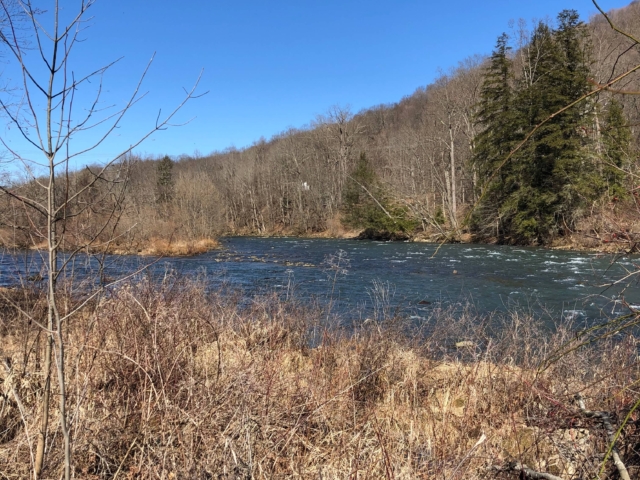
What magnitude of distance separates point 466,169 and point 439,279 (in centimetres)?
2132

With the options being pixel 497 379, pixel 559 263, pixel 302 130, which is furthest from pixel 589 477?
pixel 302 130

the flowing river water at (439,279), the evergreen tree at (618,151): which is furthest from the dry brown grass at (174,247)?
the evergreen tree at (618,151)

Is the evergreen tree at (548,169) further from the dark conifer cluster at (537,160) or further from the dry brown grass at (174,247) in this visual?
the dry brown grass at (174,247)

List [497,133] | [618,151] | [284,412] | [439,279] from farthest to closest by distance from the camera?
1. [497,133]
2. [439,279]
3. [284,412]
4. [618,151]

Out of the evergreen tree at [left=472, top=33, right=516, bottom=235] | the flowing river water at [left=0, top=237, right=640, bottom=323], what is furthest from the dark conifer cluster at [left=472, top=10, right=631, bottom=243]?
the flowing river water at [left=0, top=237, right=640, bottom=323]

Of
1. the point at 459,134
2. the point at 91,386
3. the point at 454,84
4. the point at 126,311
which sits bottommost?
the point at 91,386

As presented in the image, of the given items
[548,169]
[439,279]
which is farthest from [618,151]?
[548,169]

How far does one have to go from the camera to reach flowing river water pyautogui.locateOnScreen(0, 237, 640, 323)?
9672 mm

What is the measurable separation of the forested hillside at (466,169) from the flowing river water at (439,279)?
1801 mm

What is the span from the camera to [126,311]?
13.2ft

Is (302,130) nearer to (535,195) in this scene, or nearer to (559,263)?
(535,195)

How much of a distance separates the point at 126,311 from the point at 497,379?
379cm

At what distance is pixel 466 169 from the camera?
33625 millimetres

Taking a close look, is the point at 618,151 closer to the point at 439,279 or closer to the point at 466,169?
the point at 439,279
